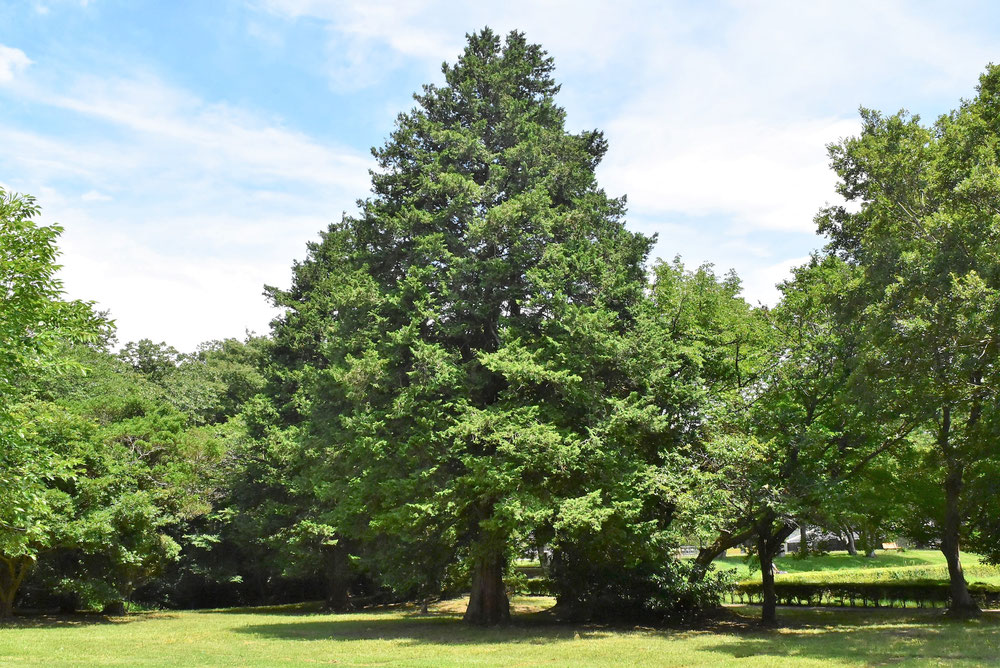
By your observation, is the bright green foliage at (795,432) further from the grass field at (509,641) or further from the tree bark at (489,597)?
the tree bark at (489,597)

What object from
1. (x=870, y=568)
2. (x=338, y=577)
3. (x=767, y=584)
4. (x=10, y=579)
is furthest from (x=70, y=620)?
(x=870, y=568)

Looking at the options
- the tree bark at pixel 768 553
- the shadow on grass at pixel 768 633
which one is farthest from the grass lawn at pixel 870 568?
the tree bark at pixel 768 553

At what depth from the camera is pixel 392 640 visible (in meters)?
19.3

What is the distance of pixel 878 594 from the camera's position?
90.6 ft

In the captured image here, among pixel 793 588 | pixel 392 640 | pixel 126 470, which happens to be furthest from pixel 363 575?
pixel 793 588

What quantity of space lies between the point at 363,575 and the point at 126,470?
1650 cm

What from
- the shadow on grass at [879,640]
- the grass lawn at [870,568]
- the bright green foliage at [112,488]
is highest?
the bright green foliage at [112,488]

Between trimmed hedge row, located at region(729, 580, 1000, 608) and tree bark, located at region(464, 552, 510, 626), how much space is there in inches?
443

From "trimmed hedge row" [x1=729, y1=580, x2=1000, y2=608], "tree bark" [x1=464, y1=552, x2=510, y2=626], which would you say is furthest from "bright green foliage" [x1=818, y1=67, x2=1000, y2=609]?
"tree bark" [x1=464, y1=552, x2=510, y2=626]

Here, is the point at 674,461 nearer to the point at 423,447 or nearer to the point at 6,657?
the point at 423,447

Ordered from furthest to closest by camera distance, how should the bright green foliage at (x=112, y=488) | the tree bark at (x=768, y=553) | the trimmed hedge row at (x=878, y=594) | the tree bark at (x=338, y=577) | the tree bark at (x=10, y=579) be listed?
the tree bark at (x=338, y=577)
the trimmed hedge row at (x=878, y=594)
the tree bark at (x=10, y=579)
the bright green foliage at (x=112, y=488)
the tree bark at (x=768, y=553)

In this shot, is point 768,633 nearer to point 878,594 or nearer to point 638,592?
point 638,592

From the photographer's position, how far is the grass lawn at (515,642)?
14648mm

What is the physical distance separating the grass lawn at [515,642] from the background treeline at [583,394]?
1901mm
